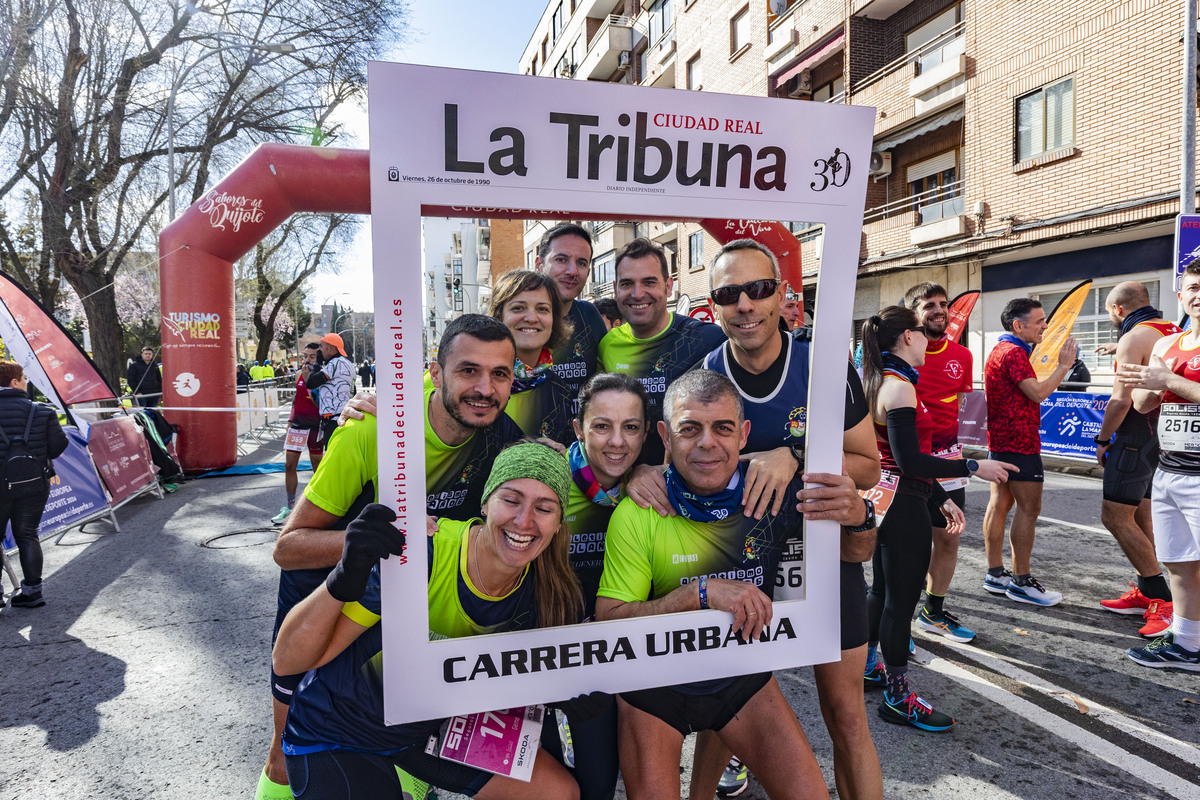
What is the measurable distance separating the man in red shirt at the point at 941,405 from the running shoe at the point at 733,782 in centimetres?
191

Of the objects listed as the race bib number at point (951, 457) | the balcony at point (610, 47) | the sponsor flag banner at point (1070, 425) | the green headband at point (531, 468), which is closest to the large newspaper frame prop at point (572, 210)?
the green headband at point (531, 468)

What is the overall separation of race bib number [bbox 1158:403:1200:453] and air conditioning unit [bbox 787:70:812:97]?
1748cm

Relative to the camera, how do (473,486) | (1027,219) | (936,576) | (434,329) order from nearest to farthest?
(434,329) < (473,486) < (936,576) < (1027,219)

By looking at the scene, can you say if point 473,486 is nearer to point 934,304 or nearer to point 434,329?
point 434,329

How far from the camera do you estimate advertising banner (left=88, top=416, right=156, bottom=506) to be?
728 centimetres

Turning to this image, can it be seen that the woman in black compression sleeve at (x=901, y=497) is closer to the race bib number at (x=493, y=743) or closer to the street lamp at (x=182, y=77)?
the race bib number at (x=493, y=743)

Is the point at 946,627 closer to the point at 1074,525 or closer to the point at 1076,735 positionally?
the point at 1076,735

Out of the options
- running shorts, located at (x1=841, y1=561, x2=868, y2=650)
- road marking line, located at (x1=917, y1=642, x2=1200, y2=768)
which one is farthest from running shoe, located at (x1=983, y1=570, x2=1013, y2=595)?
running shorts, located at (x1=841, y1=561, x2=868, y2=650)

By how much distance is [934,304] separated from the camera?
13.7 ft

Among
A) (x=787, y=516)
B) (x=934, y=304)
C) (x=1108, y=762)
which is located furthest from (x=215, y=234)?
(x=1108, y=762)

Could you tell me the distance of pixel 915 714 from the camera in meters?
3.03

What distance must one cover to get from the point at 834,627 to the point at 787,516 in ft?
1.03

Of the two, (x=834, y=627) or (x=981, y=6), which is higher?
(x=981, y=6)

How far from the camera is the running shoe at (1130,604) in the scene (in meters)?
4.29
